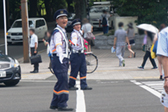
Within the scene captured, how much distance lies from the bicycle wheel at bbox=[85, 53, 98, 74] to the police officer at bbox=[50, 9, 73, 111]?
6826 mm

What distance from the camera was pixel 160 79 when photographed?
41.0ft

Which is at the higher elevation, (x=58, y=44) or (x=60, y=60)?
(x=58, y=44)

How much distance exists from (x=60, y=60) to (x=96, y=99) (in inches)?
74.2

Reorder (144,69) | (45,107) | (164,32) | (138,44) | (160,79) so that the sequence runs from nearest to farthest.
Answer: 1. (164,32)
2. (45,107)
3. (160,79)
4. (144,69)
5. (138,44)

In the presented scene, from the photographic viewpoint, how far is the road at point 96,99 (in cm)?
765

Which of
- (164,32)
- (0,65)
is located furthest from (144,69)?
(164,32)

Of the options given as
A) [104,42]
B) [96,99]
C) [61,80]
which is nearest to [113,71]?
[96,99]

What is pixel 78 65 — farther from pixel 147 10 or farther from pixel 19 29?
pixel 19 29

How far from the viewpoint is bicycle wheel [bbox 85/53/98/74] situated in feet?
46.7

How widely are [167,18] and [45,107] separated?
1602 centimetres

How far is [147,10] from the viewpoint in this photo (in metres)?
22.4

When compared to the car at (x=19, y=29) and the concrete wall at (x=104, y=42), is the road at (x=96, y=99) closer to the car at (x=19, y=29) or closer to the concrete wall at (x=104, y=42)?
the concrete wall at (x=104, y=42)

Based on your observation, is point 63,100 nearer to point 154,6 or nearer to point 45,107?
point 45,107

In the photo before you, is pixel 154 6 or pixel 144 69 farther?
pixel 154 6
